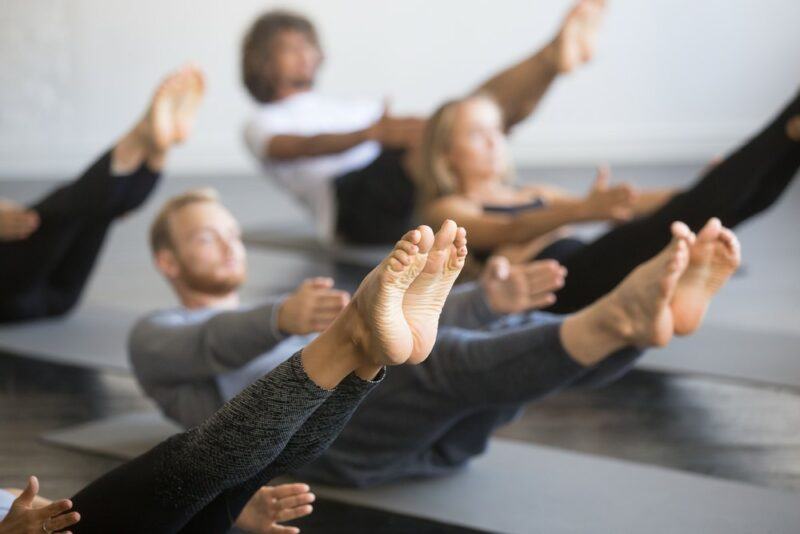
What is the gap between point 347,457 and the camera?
1.96 meters

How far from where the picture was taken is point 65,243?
2998mm

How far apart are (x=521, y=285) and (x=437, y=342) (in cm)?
22

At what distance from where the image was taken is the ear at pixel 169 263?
84.7 inches

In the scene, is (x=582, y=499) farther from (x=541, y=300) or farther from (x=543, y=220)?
(x=543, y=220)

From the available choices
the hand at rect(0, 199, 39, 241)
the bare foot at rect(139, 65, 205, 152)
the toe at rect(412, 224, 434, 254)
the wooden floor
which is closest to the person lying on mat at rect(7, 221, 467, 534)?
the toe at rect(412, 224, 434, 254)

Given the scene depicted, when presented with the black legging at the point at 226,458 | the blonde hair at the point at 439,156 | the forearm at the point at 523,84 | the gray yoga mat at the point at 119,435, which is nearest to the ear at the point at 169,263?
the gray yoga mat at the point at 119,435

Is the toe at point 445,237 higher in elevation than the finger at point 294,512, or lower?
higher

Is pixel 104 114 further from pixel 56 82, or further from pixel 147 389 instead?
pixel 147 389

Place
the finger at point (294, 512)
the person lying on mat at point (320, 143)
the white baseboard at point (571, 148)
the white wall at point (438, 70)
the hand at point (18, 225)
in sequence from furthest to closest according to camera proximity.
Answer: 1. the white baseboard at point (571, 148)
2. the white wall at point (438, 70)
3. the person lying on mat at point (320, 143)
4. the hand at point (18, 225)
5. the finger at point (294, 512)

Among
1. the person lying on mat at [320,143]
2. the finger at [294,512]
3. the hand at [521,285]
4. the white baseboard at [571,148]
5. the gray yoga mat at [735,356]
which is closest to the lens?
the finger at [294,512]

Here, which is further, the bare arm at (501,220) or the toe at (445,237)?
the bare arm at (501,220)

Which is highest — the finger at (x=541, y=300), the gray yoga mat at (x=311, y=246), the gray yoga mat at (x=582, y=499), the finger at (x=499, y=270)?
the finger at (x=499, y=270)

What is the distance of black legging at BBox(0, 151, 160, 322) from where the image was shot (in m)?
2.84

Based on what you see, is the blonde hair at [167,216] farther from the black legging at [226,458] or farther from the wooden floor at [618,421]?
the black legging at [226,458]
